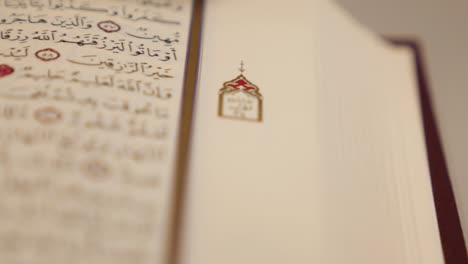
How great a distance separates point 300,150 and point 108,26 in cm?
54

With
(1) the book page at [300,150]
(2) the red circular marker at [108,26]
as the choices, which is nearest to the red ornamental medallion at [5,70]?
(2) the red circular marker at [108,26]

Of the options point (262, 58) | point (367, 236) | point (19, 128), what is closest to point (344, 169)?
point (367, 236)

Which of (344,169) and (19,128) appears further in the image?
(344,169)

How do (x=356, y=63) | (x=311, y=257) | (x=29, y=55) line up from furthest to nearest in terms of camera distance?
(x=356, y=63), (x=29, y=55), (x=311, y=257)

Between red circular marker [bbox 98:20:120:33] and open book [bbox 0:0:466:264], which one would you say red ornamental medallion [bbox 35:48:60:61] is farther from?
red circular marker [bbox 98:20:120:33]

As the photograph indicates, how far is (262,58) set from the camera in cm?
106

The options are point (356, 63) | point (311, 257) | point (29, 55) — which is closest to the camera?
point (311, 257)

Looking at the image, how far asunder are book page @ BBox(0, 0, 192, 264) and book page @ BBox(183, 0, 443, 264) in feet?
0.25

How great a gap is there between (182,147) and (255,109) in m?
0.20

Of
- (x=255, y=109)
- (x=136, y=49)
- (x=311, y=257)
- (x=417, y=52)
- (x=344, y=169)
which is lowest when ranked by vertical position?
(x=311, y=257)

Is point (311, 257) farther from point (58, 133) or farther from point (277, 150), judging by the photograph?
point (58, 133)

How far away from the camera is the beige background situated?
125 cm

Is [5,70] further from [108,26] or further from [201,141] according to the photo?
[201,141]

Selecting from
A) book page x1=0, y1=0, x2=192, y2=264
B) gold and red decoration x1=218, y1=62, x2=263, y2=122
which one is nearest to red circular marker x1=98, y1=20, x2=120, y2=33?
book page x1=0, y1=0, x2=192, y2=264
